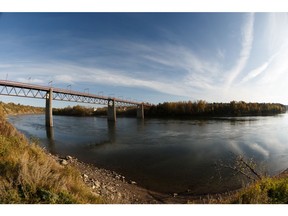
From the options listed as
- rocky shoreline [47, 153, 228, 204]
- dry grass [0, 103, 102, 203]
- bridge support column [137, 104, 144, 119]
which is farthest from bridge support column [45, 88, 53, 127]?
bridge support column [137, 104, 144, 119]

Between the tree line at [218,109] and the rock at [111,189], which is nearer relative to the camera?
the rock at [111,189]

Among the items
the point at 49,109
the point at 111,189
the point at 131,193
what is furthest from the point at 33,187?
the point at 49,109

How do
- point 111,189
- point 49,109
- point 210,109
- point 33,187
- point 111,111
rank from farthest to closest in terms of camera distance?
point 210,109
point 111,111
point 49,109
point 111,189
point 33,187

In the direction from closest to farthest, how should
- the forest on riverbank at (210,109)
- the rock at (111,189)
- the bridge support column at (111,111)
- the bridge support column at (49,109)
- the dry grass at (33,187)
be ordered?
the dry grass at (33,187) < the rock at (111,189) < the bridge support column at (49,109) < the bridge support column at (111,111) < the forest on riverbank at (210,109)

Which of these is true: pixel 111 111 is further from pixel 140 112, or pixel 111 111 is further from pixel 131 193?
pixel 131 193

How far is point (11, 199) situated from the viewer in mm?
3596

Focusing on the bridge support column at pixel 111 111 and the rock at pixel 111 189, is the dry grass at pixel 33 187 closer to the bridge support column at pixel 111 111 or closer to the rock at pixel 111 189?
the rock at pixel 111 189

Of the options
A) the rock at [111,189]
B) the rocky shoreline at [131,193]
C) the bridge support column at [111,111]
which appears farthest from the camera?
the bridge support column at [111,111]

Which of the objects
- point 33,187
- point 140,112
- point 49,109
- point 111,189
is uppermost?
point 49,109

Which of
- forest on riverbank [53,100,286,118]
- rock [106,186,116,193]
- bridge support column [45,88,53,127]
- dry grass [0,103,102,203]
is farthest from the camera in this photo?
forest on riverbank [53,100,286,118]

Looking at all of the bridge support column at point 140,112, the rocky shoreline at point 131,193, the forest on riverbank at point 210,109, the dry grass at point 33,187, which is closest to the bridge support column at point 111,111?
the bridge support column at point 140,112

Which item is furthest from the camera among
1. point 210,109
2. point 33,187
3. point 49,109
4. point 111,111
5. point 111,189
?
point 210,109

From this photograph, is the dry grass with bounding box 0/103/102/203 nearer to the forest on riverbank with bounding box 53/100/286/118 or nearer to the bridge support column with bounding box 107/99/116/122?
the bridge support column with bounding box 107/99/116/122
